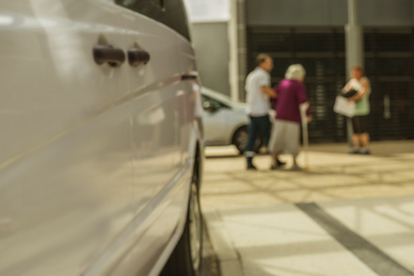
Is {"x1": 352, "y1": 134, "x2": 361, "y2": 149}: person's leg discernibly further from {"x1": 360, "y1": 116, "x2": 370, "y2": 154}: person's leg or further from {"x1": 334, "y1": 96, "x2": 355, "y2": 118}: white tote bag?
{"x1": 334, "y1": 96, "x2": 355, "y2": 118}: white tote bag

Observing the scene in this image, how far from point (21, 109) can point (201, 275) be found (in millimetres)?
2973

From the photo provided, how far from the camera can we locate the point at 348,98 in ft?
40.0

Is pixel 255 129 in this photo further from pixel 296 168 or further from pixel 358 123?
pixel 358 123

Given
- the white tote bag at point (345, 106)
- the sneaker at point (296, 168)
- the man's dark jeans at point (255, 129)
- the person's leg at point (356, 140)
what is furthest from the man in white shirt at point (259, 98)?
the person's leg at point (356, 140)

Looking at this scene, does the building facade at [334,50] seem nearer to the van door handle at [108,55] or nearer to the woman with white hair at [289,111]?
the woman with white hair at [289,111]

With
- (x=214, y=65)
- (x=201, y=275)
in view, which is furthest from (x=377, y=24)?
(x=201, y=275)

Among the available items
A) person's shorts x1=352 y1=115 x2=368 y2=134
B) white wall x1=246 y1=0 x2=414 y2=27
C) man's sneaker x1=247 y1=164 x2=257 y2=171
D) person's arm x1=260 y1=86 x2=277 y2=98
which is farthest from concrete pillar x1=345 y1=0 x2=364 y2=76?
man's sneaker x1=247 y1=164 x2=257 y2=171

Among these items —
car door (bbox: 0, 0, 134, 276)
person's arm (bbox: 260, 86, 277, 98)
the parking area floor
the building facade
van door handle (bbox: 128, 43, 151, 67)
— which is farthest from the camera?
the building facade

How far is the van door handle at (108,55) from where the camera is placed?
5.24ft

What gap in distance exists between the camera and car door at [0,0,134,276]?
1.14 meters

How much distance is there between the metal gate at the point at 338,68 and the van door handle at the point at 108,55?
51.2 ft

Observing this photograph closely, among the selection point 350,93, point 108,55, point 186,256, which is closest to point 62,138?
point 108,55

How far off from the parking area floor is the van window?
1.60m

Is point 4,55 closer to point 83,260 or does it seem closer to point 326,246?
point 83,260
